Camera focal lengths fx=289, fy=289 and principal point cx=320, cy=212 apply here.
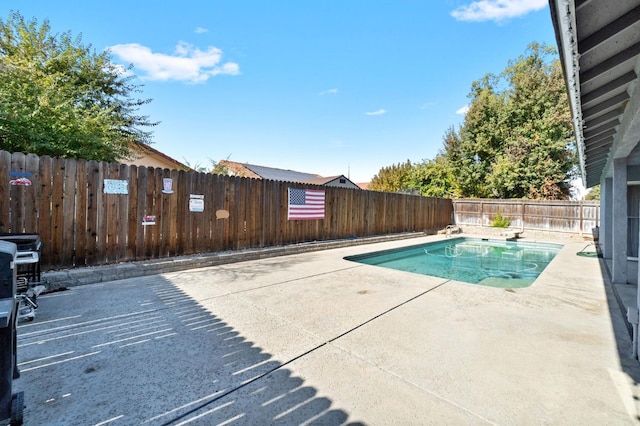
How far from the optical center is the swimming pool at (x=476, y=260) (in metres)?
6.93

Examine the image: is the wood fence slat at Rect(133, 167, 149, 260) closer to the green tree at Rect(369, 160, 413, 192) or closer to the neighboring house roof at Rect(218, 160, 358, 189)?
the neighboring house roof at Rect(218, 160, 358, 189)

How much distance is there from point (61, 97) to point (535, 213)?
61.6 feet

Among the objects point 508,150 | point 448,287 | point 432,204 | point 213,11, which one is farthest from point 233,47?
point 508,150

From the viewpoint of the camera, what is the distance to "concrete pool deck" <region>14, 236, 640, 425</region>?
169 cm

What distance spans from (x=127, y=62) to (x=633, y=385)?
13.7m

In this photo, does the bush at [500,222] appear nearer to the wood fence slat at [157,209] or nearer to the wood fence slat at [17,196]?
the wood fence slat at [157,209]

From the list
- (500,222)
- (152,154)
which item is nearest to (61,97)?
(152,154)

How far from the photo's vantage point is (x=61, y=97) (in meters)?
6.85

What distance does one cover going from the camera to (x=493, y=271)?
755 cm

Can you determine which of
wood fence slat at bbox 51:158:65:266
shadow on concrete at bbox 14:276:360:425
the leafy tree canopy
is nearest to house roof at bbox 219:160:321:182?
the leafy tree canopy

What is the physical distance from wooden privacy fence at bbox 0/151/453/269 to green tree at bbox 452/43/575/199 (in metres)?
15.8

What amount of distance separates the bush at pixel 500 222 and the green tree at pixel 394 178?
1240 cm

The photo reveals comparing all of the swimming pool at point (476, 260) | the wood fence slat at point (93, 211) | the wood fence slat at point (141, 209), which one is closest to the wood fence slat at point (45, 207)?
the wood fence slat at point (93, 211)

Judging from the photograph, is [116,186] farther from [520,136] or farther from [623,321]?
[520,136]
